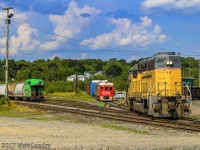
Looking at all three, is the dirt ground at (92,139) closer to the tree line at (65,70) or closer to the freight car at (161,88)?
the freight car at (161,88)

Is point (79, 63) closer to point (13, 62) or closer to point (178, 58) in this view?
point (13, 62)

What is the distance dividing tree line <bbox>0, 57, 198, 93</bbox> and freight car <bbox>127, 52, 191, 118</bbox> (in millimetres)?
58119

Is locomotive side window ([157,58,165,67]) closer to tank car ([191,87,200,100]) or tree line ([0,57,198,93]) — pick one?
tank car ([191,87,200,100])

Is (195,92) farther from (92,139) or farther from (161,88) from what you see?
(92,139)

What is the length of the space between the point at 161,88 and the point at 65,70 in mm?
127589

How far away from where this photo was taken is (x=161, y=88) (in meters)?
22.0

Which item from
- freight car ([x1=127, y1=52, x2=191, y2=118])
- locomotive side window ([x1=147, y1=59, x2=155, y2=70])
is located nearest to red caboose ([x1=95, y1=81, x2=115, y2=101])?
freight car ([x1=127, y1=52, x2=191, y2=118])

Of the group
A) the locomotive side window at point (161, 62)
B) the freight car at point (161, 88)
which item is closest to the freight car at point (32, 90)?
the freight car at point (161, 88)

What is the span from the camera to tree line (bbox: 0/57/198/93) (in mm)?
99375

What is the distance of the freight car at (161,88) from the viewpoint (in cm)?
2058

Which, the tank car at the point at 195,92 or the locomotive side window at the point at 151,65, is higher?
the locomotive side window at the point at 151,65

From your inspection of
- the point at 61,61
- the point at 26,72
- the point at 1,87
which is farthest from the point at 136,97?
the point at 61,61

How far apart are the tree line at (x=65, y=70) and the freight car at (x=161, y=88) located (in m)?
58.1

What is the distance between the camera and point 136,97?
25.2 meters
